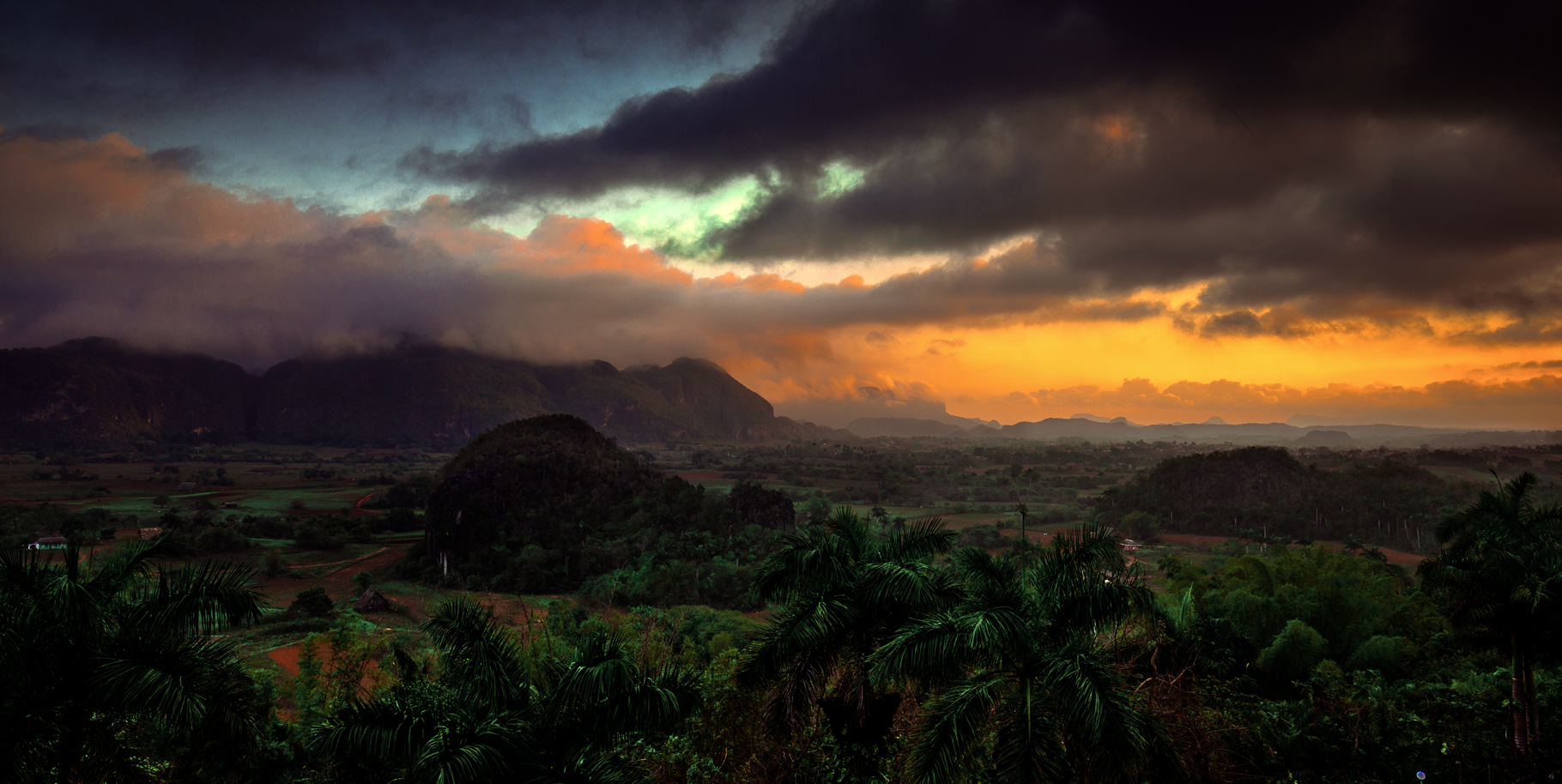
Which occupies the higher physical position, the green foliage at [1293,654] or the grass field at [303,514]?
the green foliage at [1293,654]

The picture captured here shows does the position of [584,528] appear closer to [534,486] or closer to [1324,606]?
[534,486]

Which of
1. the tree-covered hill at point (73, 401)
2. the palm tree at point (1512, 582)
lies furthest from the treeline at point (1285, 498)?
the tree-covered hill at point (73, 401)

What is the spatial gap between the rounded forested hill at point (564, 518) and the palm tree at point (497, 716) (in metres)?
51.5

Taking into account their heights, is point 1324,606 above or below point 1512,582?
below

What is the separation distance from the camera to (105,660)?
8875mm

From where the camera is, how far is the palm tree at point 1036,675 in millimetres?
7582

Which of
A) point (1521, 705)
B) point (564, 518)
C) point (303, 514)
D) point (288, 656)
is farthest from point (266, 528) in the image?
point (1521, 705)

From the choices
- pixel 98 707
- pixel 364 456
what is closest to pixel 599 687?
pixel 98 707

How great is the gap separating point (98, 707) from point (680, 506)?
68002 mm

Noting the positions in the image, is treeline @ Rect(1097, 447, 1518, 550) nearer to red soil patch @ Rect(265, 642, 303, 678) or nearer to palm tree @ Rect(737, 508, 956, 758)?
palm tree @ Rect(737, 508, 956, 758)

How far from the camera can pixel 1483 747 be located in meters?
13.4

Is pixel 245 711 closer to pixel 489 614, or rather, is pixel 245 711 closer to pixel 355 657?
pixel 489 614

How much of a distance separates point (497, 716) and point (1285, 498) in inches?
4530

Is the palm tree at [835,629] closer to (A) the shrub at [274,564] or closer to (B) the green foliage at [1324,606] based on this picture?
(B) the green foliage at [1324,606]
